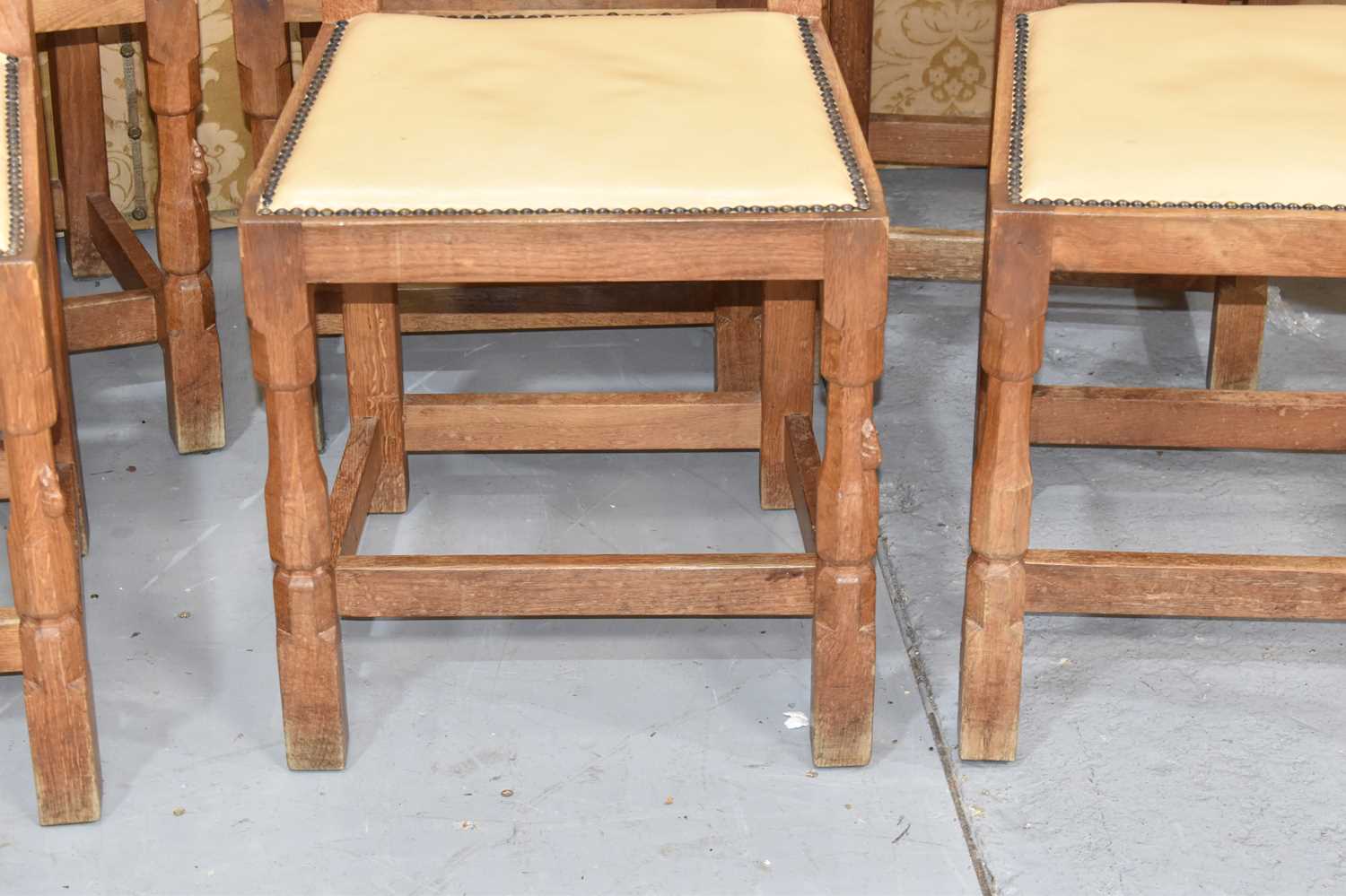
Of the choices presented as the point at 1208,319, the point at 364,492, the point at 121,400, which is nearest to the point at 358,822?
the point at 364,492

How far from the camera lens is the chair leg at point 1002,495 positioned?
144 cm

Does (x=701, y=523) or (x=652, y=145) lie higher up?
(x=652, y=145)

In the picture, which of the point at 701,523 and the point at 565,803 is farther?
the point at 701,523

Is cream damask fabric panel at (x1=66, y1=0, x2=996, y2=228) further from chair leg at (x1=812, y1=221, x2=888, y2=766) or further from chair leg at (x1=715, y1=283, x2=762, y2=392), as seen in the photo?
chair leg at (x1=812, y1=221, x2=888, y2=766)

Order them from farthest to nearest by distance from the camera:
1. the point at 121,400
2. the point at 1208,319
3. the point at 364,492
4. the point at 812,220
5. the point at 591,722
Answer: the point at 1208,319 → the point at 121,400 → the point at 364,492 → the point at 591,722 → the point at 812,220

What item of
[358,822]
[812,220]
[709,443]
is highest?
[812,220]

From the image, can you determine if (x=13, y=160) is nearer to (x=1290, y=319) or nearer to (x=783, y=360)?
(x=783, y=360)

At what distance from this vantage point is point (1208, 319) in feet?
8.01

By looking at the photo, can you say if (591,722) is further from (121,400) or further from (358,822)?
(121,400)

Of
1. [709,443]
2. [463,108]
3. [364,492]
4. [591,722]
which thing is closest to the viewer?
[463,108]

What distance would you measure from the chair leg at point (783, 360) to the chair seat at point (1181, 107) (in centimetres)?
38

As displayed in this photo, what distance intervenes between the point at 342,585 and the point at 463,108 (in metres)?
0.41

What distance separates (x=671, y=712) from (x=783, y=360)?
424 millimetres

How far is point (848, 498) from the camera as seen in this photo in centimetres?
149
